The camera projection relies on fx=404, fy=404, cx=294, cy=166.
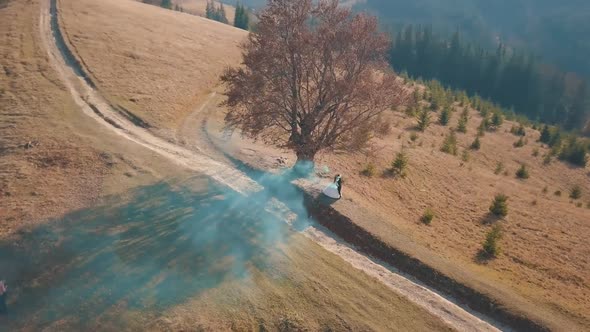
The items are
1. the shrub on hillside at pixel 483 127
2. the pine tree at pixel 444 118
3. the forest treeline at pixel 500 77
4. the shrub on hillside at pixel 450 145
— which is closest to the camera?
the shrub on hillside at pixel 450 145

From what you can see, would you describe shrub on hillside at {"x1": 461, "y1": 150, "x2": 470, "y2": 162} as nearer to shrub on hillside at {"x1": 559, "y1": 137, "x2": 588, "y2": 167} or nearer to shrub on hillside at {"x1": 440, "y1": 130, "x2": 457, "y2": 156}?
shrub on hillside at {"x1": 440, "y1": 130, "x2": 457, "y2": 156}

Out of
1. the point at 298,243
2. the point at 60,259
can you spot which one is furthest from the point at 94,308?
the point at 298,243

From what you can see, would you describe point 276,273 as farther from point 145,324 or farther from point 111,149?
point 111,149

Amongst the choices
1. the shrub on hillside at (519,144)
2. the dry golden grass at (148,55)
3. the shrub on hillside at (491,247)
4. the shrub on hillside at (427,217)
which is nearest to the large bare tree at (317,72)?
the shrub on hillside at (427,217)

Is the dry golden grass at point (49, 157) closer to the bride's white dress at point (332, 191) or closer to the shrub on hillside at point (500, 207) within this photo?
the bride's white dress at point (332, 191)

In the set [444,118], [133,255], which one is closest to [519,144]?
[444,118]

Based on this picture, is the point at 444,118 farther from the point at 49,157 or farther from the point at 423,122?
the point at 49,157
